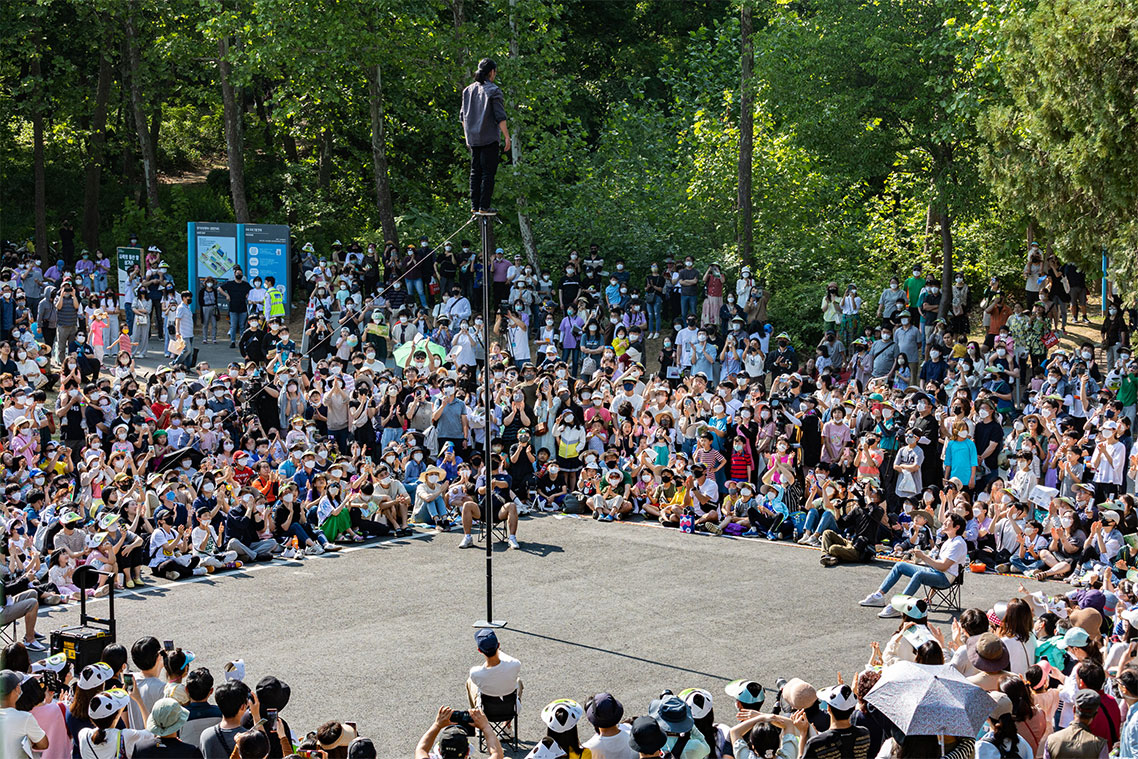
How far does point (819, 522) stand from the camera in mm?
17797

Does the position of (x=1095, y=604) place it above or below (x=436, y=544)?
above

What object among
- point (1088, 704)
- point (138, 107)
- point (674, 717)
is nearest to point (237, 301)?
point (138, 107)

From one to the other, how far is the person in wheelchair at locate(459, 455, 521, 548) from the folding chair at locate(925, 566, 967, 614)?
589 centimetres

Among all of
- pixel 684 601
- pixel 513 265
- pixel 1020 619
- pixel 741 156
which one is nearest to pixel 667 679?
pixel 684 601

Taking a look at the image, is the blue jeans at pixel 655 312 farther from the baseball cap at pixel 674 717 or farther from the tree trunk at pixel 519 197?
the baseball cap at pixel 674 717

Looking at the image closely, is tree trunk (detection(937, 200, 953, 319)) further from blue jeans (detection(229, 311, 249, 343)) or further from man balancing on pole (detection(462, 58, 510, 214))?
man balancing on pole (detection(462, 58, 510, 214))

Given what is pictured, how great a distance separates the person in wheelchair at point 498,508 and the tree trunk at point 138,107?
24.5m

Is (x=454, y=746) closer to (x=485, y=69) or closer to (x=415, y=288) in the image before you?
(x=485, y=69)

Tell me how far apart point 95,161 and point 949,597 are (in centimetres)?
3375

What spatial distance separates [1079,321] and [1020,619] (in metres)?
20.3

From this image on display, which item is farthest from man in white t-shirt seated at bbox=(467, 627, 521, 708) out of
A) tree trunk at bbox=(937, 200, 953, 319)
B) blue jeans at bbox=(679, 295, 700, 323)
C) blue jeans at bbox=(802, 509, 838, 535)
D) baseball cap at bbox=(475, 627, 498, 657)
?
tree trunk at bbox=(937, 200, 953, 319)

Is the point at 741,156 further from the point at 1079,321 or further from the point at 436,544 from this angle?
the point at 436,544

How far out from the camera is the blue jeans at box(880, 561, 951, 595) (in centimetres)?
1437

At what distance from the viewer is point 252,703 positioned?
8.89m
